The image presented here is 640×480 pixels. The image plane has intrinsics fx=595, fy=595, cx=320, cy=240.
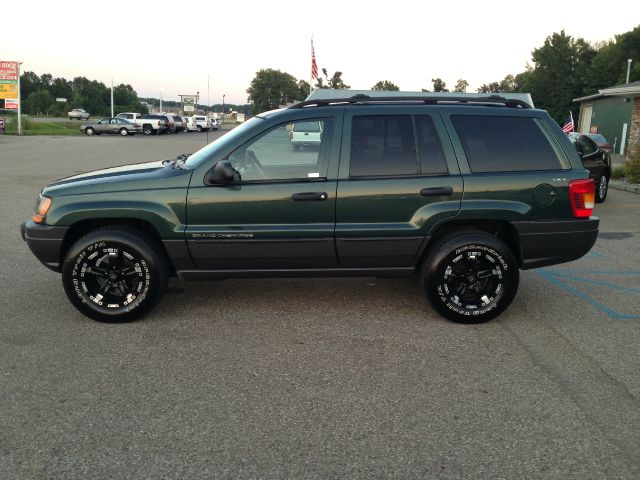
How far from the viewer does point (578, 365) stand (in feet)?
13.6

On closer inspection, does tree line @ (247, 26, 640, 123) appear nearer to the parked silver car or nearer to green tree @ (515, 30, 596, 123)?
green tree @ (515, 30, 596, 123)

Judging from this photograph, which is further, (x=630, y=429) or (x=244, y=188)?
(x=244, y=188)

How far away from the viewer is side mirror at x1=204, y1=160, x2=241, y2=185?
181 inches

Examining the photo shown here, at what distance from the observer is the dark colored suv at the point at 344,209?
4766mm

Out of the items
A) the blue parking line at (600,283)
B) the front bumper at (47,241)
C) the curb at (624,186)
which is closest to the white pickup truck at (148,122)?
the curb at (624,186)

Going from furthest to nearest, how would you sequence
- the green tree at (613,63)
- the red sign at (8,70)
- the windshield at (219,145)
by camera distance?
the green tree at (613,63) → the red sign at (8,70) → the windshield at (219,145)

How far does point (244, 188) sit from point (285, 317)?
1167 millimetres

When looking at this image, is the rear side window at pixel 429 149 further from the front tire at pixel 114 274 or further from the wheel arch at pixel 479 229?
the front tire at pixel 114 274

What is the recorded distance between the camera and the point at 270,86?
431 ft

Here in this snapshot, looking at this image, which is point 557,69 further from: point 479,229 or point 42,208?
point 42,208

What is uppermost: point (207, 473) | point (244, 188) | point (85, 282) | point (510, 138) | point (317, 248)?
point (510, 138)

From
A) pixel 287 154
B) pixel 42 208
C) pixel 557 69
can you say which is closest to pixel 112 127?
pixel 42 208

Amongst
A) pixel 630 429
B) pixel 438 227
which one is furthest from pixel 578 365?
pixel 438 227

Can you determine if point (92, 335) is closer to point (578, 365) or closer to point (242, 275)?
point (242, 275)
